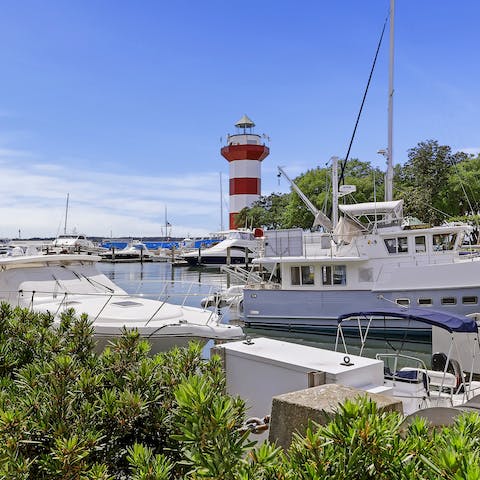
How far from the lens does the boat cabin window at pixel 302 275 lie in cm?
2245

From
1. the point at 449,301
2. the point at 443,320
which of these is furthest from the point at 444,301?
the point at 443,320

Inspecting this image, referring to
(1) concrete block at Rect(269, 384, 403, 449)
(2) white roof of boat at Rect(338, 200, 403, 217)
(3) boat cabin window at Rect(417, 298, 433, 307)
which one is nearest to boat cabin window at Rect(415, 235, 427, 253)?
(2) white roof of boat at Rect(338, 200, 403, 217)

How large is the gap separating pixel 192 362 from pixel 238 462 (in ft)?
5.47

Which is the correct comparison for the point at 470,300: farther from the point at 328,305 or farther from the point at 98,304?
the point at 98,304

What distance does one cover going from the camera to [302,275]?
2259 centimetres

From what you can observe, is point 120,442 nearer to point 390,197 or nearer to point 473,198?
point 390,197

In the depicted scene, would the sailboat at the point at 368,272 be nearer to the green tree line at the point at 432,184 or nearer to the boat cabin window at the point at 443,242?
the boat cabin window at the point at 443,242

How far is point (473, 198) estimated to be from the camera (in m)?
38.7

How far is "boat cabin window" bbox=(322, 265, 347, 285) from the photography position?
21797 mm

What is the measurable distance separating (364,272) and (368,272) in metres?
0.18

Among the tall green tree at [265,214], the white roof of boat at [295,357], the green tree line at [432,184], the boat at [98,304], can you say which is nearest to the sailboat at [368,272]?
the boat at [98,304]

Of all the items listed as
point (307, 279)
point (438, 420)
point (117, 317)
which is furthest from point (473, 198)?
point (438, 420)

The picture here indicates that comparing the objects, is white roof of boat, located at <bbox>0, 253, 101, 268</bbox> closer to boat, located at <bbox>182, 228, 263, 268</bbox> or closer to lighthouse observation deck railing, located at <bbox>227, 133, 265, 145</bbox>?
boat, located at <bbox>182, 228, 263, 268</bbox>

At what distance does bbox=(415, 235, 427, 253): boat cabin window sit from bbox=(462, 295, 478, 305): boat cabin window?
2.62 meters
